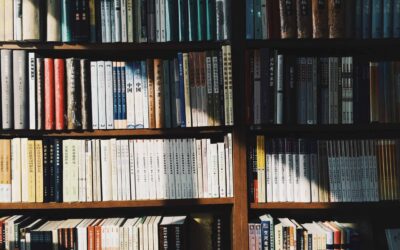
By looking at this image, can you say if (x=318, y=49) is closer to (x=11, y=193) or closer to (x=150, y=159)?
(x=150, y=159)

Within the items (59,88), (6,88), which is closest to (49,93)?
(59,88)

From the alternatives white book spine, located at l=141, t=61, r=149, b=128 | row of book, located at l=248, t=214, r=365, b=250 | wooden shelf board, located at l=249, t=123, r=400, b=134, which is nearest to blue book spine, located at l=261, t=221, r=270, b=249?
row of book, located at l=248, t=214, r=365, b=250

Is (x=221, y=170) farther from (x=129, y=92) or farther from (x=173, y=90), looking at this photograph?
(x=129, y=92)

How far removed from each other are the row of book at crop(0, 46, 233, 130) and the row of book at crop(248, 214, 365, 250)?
1.54ft

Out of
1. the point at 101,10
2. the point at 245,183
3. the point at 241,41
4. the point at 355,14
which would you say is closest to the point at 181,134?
the point at 245,183

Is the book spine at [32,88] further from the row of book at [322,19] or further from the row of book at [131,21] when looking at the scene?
the row of book at [322,19]

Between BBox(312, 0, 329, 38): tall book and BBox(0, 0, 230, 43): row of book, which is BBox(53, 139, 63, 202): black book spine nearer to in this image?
BBox(0, 0, 230, 43): row of book

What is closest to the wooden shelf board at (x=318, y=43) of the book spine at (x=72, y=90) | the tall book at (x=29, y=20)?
the book spine at (x=72, y=90)

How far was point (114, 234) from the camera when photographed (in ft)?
5.70

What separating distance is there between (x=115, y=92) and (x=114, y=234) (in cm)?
58

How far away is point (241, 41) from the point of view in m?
1.74

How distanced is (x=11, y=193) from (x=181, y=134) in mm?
737

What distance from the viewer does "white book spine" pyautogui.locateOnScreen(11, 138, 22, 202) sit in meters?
1.72

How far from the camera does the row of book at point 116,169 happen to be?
1.73m
